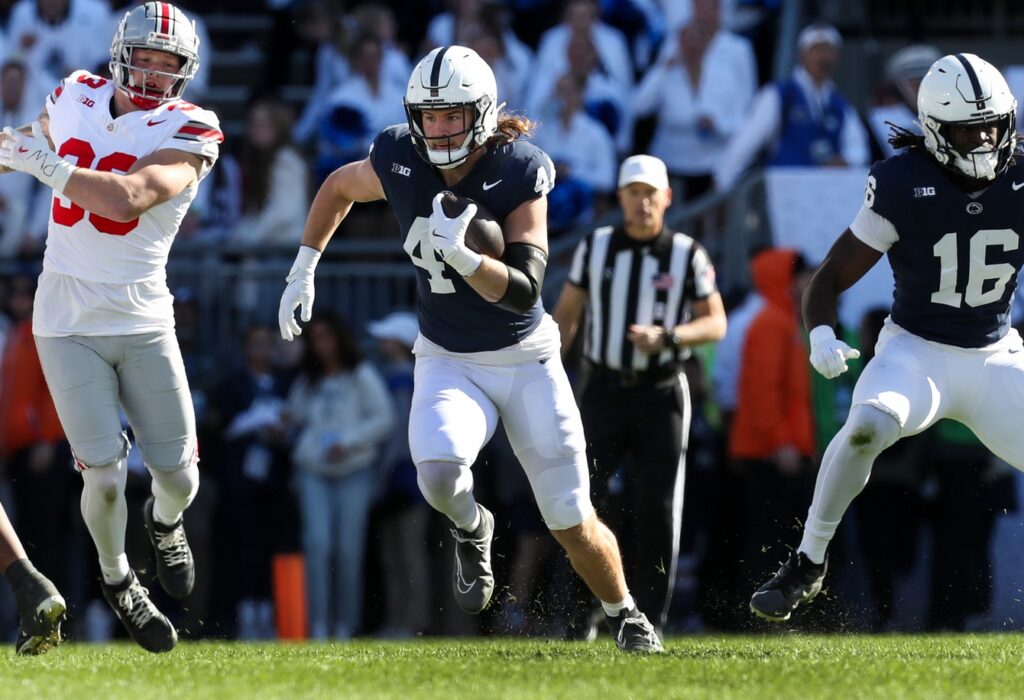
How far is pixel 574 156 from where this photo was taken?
10.1 m

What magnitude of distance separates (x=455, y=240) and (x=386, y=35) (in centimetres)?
582

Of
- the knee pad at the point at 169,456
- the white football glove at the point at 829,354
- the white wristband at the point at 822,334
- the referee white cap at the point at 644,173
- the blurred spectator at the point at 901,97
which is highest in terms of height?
the blurred spectator at the point at 901,97

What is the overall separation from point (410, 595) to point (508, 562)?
38.4 inches

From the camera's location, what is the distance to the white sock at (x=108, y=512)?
596 centimetres

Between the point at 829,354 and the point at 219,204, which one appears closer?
the point at 829,354

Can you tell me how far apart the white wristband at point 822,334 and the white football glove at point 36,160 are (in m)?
2.49

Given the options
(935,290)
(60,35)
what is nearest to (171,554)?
(935,290)

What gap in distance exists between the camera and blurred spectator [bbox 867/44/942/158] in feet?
32.8

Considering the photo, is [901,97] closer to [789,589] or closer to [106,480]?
[789,589]

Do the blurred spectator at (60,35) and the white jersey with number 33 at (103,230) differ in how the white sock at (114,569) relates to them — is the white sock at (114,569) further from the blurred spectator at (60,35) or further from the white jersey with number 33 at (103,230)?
the blurred spectator at (60,35)

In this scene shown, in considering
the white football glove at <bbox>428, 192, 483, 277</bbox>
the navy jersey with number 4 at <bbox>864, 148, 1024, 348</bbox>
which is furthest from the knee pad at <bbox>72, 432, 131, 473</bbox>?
the navy jersey with number 4 at <bbox>864, 148, 1024, 348</bbox>

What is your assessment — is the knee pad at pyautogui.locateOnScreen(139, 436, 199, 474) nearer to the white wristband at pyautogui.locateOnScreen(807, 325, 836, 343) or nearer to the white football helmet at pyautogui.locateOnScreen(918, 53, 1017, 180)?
the white wristband at pyautogui.locateOnScreen(807, 325, 836, 343)

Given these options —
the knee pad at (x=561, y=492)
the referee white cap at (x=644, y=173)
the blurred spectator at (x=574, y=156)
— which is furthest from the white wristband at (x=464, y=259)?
the blurred spectator at (x=574, y=156)

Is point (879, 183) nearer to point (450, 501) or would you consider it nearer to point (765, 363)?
point (450, 501)
